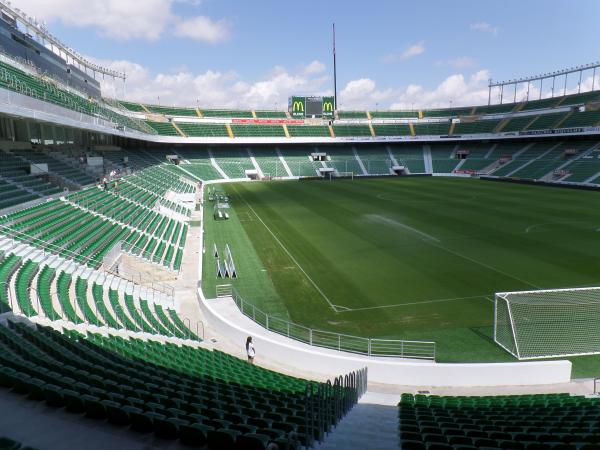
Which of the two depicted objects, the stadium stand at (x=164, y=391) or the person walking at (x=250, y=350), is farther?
the person walking at (x=250, y=350)

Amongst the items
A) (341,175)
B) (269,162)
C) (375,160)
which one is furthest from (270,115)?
(375,160)

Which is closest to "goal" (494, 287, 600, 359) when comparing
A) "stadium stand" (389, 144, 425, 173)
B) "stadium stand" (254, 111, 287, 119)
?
"stadium stand" (389, 144, 425, 173)

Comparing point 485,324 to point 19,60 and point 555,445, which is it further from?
point 19,60

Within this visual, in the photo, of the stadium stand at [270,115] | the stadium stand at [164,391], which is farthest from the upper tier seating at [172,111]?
the stadium stand at [164,391]

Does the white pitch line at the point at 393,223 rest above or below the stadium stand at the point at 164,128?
below

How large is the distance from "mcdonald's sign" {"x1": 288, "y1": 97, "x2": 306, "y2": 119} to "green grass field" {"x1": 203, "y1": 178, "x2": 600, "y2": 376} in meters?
40.0

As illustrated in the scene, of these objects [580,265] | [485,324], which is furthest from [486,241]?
[485,324]

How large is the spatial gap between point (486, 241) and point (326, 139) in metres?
56.5

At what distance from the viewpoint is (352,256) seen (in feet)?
80.8

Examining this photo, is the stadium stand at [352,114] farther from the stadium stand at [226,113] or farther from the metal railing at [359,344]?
the metal railing at [359,344]

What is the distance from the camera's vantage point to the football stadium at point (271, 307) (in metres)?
6.33

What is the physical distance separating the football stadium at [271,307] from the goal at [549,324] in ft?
0.25

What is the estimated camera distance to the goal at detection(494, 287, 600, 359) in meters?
13.8

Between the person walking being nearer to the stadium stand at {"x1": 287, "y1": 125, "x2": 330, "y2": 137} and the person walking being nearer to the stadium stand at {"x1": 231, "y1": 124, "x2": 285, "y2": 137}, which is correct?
the stadium stand at {"x1": 231, "y1": 124, "x2": 285, "y2": 137}
